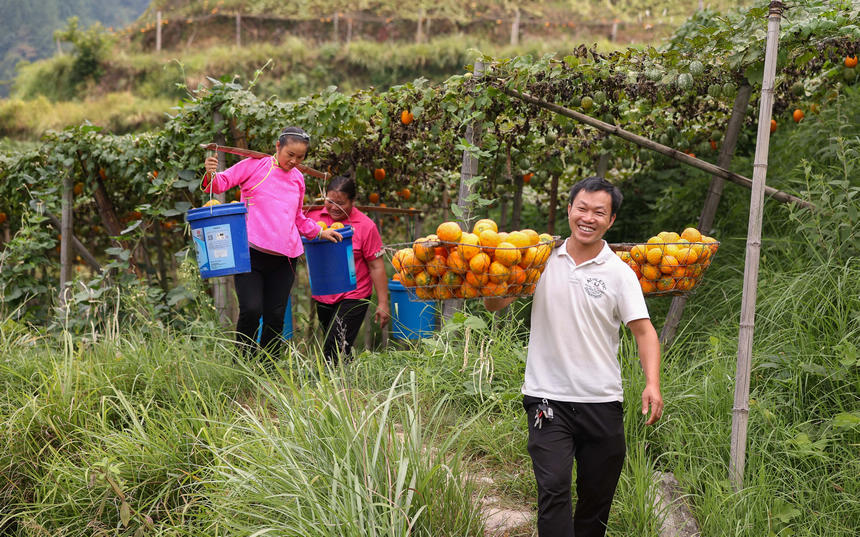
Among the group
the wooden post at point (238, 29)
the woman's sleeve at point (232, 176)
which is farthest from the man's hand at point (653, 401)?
the wooden post at point (238, 29)

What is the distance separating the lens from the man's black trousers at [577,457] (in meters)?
2.16

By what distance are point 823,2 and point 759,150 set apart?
6.03 feet

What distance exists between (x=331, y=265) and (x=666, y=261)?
2.06 metres

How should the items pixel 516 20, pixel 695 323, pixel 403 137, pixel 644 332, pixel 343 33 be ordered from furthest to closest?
1. pixel 343 33
2. pixel 516 20
3. pixel 403 137
4. pixel 695 323
5. pixel 644 332

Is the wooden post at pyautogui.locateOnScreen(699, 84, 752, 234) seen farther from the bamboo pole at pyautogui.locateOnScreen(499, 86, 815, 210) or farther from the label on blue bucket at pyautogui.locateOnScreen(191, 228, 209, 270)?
the label on blue bucket at pyautogui.locateOnScreen(191, 228, 209, 270)

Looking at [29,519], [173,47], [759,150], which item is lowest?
[29,519]

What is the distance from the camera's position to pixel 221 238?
3621mm

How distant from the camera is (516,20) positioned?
75.9 feet

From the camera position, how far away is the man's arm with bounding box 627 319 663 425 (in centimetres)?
222

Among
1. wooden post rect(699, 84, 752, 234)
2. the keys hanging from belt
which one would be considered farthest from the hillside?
the keys hanging from belt

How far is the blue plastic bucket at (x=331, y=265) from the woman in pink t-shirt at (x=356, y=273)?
0.15 metres

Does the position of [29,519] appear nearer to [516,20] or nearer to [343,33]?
[516,20]

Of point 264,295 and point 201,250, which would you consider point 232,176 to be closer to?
point 201,250

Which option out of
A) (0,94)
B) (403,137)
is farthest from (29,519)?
(0,94)
